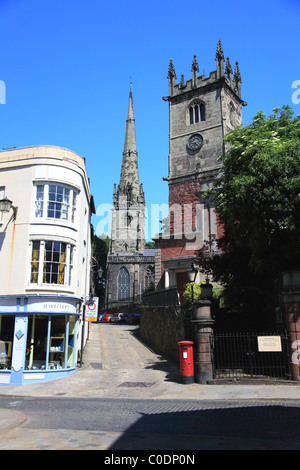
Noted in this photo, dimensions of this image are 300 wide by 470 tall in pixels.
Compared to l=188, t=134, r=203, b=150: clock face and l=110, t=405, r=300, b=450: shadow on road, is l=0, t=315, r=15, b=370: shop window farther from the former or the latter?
l=188, t=134, r=203, b=150: clock face

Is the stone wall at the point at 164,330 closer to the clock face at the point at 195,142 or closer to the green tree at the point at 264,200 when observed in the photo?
the green tree at the point at 264,200

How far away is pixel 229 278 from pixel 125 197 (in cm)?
7002

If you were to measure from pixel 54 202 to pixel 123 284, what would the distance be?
2230 inches

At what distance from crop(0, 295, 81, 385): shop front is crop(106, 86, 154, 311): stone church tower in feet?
161

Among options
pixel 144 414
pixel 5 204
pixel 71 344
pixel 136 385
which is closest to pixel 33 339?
pixel 71 344

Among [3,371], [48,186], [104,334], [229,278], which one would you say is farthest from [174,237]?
[3,371]

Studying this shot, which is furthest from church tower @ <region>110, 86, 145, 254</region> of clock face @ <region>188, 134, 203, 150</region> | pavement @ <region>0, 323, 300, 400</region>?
pavement @ <region>0, 323, 300, 400</region>

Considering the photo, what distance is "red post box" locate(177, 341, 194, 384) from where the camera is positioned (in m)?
13.8

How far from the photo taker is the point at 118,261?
73.9 meters

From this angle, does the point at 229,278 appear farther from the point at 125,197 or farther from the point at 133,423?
the point at 125,197

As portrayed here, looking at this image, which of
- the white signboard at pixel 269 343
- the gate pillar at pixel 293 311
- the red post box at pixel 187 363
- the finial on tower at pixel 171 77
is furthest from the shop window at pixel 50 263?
the finial on tower at pixel 171 77

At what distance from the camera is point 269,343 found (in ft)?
44.0

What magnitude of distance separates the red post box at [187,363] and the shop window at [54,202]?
7.71 meters

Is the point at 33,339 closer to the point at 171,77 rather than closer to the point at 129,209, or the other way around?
the point at 171,77
